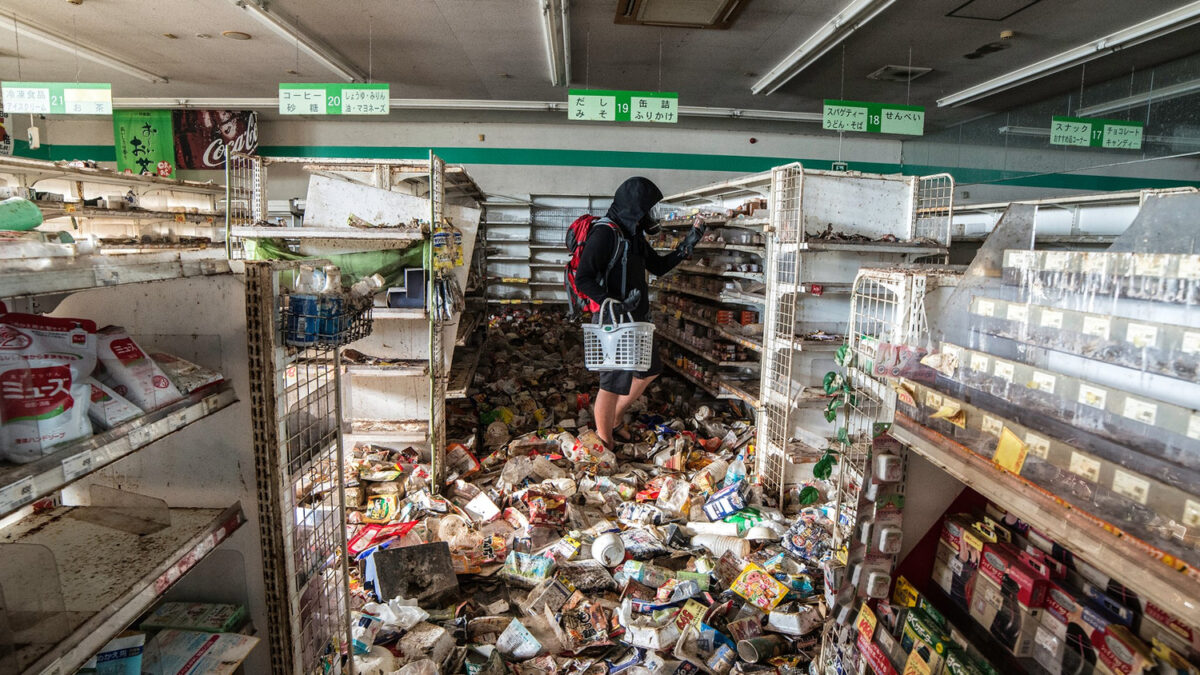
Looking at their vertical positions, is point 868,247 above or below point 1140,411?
above

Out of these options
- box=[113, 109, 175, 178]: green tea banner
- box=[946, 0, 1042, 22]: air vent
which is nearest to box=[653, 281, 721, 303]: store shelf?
box=[946, 0, 1042, 22]: air vent

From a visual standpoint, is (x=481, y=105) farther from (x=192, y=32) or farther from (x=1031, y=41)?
(x=1031, y=41)

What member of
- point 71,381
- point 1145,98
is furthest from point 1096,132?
point 71,381

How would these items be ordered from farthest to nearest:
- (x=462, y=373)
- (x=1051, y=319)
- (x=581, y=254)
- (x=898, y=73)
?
1. (x=898, y=73)
2. (x=462, y=373)
3. (x=581, y=254)
4. (x=1051, y=319)

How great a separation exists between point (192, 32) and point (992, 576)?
8.37 metres

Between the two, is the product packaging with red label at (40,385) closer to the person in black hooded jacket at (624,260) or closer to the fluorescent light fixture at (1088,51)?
the person in black hooded jacket at (624,260)

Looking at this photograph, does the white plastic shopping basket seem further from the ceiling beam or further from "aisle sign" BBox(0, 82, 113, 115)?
"aisle sign" BBox(0, 82, 113, 115)

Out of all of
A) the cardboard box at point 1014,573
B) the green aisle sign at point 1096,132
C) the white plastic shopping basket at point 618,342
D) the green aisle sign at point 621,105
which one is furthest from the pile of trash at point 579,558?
the green aisle sign at point 1096,132

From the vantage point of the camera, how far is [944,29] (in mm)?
6316

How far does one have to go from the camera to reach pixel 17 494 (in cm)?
107

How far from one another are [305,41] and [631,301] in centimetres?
519

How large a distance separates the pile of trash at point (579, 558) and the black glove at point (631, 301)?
1.12 metres

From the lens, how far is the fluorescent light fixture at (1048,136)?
6.88m

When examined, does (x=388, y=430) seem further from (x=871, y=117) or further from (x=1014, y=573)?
(x=871, y=117)
